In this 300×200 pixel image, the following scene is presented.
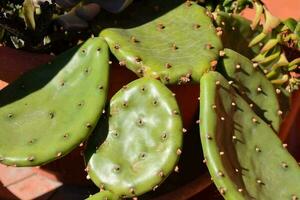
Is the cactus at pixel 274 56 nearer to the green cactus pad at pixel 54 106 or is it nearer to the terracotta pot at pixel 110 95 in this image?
the terracotta pot at pixel 110 95

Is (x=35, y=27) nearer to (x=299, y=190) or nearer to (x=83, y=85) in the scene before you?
(x=83, y=85)

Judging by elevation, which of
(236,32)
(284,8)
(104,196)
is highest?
(236,32)

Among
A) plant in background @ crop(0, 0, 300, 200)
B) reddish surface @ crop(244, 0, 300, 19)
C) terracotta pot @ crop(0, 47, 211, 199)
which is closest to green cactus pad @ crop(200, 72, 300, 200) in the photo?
plant in background @ crop(0, 0, 300, 200)

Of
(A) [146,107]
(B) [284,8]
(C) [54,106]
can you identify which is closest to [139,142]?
(A) [146,107]

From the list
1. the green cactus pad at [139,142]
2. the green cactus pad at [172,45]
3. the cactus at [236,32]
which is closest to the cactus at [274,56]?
the cactus at [236,32]

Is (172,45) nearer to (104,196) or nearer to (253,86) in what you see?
(253,86)

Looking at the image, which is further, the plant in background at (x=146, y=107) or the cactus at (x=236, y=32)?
the cactus at (x=236, y=32)
